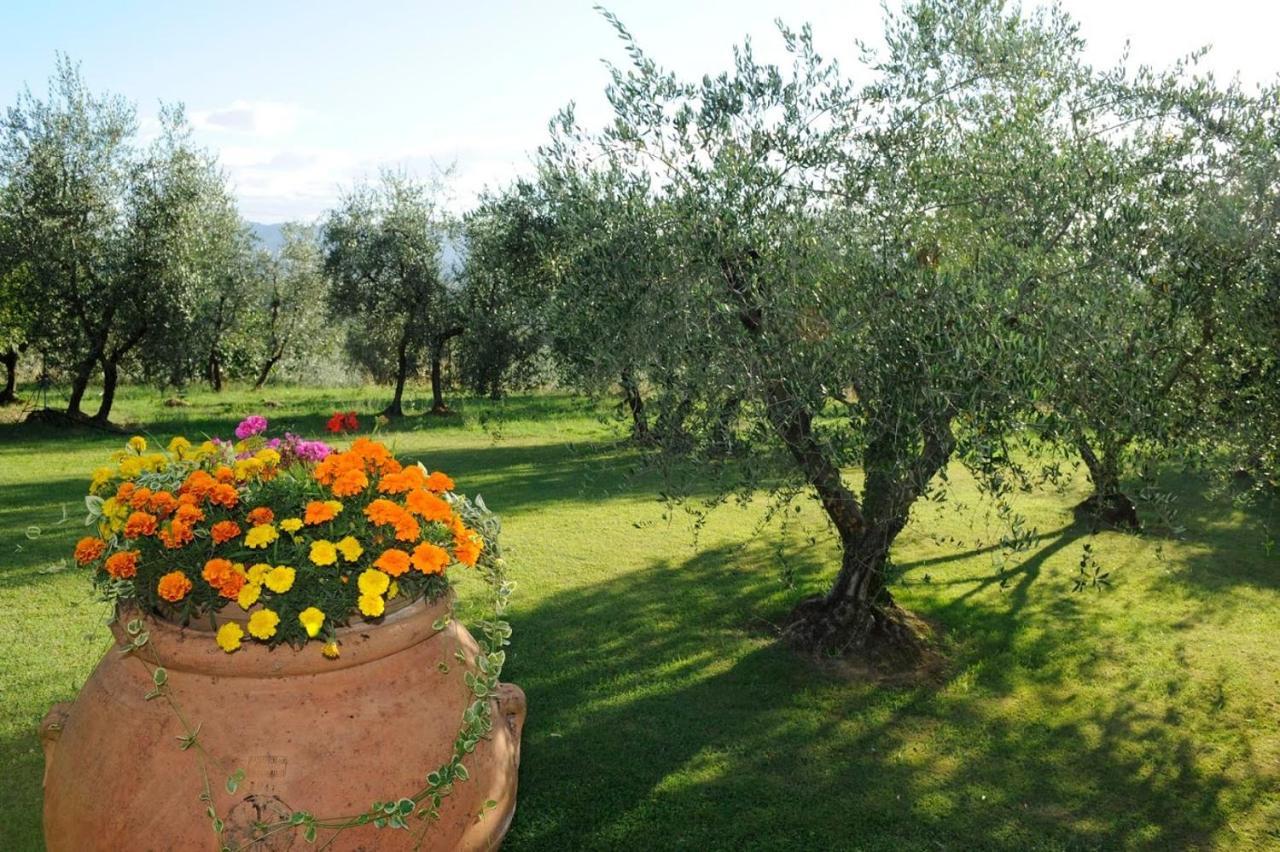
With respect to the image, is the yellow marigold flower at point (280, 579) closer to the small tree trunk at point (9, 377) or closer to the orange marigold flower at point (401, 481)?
the orange marigold flower at point (401, 481)

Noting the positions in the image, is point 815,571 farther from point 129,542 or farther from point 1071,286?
point 129,542

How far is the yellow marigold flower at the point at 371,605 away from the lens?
3396mm

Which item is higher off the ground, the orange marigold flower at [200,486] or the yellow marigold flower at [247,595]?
the orange marigold flower at [200,486]

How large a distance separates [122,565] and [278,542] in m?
0.56

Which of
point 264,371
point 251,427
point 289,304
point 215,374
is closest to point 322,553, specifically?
point 251,427

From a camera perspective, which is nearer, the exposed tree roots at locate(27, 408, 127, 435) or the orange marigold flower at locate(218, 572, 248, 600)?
the orange marigold flower at locate(218, 572, 248, 600)

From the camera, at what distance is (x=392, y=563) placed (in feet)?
11.5

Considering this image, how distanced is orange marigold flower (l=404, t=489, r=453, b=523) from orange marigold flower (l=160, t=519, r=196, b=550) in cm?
83

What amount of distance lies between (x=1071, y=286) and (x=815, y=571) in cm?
557

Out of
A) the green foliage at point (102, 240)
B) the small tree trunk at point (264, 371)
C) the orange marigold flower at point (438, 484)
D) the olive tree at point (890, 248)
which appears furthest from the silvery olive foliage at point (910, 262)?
the small tree trunk at point (264, 371)

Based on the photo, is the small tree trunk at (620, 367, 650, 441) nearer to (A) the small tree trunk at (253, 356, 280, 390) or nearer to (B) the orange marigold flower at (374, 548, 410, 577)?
(B) the orange marigold flower at (374, 548, 410, 577)

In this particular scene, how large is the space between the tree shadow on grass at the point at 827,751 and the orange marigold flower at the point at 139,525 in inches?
111

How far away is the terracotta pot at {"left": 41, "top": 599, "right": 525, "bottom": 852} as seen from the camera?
10.7 ft

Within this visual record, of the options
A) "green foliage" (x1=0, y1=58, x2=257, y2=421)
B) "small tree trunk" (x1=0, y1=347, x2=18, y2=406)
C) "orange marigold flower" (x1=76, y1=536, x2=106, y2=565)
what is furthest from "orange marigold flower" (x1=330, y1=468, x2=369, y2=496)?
"small tree trunk" (x1=0, y1=347, x2=18, y2=406)
